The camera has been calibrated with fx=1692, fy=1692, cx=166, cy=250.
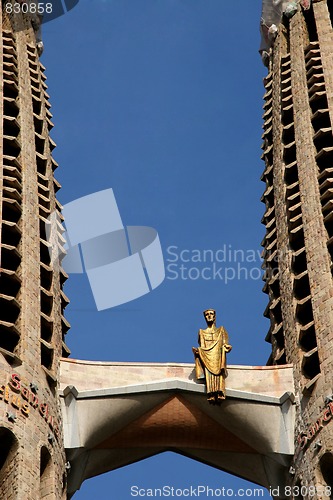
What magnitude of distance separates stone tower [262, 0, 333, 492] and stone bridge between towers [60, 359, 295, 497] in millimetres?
861

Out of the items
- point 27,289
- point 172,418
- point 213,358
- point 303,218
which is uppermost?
point 303,218

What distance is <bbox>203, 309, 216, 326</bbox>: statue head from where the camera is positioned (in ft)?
166

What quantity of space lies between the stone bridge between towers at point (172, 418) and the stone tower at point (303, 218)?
861 mm

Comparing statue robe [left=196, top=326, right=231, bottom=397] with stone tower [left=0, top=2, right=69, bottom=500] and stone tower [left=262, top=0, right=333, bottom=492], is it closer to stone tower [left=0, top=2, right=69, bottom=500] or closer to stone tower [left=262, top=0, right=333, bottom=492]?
stone tower [left=262, top=0, right=333, bottom=492]

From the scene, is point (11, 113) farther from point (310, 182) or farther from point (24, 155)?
point (310, 182)

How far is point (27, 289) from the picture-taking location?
4972cm

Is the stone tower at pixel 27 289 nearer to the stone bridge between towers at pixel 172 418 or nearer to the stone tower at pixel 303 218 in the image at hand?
the stone bridge between towers at pixel 172 418

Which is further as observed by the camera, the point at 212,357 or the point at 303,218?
the point at 303,218

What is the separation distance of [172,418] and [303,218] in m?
8.97

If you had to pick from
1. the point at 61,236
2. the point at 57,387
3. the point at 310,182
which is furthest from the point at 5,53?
the point at 57,387

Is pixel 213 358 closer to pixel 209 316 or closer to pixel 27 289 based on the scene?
pixel 209 316

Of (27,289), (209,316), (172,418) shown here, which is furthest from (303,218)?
(27,289)

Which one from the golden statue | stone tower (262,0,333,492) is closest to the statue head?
the golden statue

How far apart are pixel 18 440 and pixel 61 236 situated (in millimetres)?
12632
